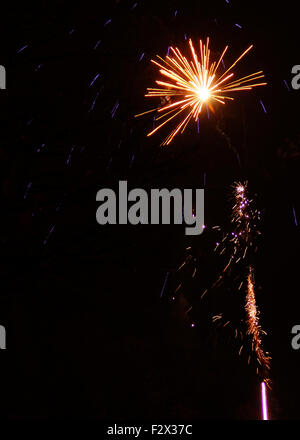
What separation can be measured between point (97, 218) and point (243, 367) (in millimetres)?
994

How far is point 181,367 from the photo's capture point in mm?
1723

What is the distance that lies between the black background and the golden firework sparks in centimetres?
6

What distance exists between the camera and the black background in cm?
156

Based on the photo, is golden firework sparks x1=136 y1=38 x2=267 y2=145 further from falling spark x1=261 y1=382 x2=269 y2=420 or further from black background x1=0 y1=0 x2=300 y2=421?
falling spark x1=261 y1=382 x2=269 y2=420

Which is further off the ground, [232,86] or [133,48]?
[133,48]

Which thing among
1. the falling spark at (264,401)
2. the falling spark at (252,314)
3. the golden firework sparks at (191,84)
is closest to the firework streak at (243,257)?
the falling spark at (252,314)

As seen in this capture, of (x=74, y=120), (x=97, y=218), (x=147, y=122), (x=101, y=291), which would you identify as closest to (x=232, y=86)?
(x=147, y=122)

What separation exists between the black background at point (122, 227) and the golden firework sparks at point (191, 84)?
6 centimetres

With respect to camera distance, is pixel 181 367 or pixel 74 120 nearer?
pixel 74 120

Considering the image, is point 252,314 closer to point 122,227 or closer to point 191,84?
point 122,227

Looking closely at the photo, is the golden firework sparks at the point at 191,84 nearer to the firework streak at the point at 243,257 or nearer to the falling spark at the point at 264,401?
the firework streak at the point at 243,257

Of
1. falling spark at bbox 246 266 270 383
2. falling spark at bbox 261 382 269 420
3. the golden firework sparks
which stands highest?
the golden firework sparks

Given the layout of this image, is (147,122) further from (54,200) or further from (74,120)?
(54,200)

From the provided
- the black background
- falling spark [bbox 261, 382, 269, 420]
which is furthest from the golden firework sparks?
falling spark [bbox 261, 382, 269, 420]
